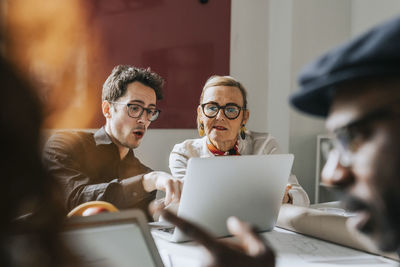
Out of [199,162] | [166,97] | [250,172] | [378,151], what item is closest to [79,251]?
[378,151]

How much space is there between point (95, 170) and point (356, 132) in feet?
5.67

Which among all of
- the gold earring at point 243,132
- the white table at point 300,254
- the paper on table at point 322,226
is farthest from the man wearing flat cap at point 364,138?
the gold earring at point 243,132

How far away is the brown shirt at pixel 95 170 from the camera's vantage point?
1650 millimetres

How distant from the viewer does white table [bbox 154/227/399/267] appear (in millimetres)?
1116

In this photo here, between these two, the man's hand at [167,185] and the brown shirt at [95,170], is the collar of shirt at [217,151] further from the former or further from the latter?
the man's hand at [167,185]

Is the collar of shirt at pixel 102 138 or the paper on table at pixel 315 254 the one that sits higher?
the collar of shirt at pixel 102 138

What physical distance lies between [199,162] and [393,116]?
2.25 ft

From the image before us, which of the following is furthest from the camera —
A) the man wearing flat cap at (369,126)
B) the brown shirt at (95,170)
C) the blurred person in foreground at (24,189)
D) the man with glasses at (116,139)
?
the man with glasses at (116,139)

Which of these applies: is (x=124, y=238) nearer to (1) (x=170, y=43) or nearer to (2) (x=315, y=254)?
(2) (x=315, y=254)

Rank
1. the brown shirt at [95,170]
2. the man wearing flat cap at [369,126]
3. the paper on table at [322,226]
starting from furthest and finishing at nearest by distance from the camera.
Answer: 1. the brown shirt at [95,170]
2. the paper on table at [322,226]
3. the man wearing flat cap at [369,126]

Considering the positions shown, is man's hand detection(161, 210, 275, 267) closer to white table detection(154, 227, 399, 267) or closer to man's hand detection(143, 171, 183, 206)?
white table detection(154, 227, 399, 267)

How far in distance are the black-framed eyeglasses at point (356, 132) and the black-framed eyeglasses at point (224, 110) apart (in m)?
1.53

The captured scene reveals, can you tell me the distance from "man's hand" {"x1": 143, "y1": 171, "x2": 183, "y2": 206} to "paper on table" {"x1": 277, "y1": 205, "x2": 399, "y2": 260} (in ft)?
1.59

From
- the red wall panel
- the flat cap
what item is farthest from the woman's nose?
the red wall panel
